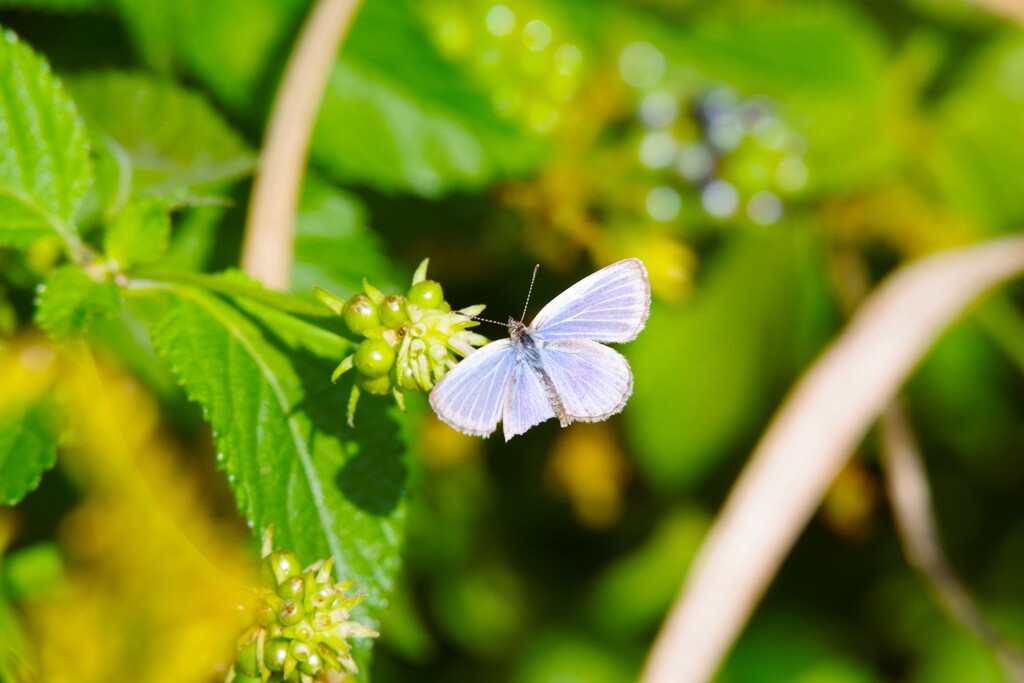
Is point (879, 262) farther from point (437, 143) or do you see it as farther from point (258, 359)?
point (258, 359)

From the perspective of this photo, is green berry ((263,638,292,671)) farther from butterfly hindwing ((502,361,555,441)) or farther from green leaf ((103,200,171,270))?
green leaf ((103,200,171,270))

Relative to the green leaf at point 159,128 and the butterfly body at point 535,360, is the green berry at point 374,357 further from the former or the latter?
the green leaf at point 159,128

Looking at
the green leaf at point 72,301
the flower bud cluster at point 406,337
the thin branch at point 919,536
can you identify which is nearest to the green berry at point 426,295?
the flower bud cluster at point 406,337

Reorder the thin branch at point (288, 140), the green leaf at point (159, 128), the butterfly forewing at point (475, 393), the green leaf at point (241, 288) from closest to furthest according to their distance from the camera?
the butterfly forewing at point (475, 393) < the green leaf at point (241, 288) < the thin branch at point (288, 140) < the green leaf at point (159, 128)

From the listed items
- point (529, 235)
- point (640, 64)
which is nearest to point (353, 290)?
point (529, 235)

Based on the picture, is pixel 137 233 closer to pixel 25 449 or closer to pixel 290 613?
pixel 25 449

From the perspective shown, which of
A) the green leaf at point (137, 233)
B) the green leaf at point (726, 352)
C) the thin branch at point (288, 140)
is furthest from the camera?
the green leaf at point (726, 352)

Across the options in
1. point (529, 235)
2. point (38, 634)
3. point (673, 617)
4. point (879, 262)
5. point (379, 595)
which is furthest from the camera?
point (879, 262)
